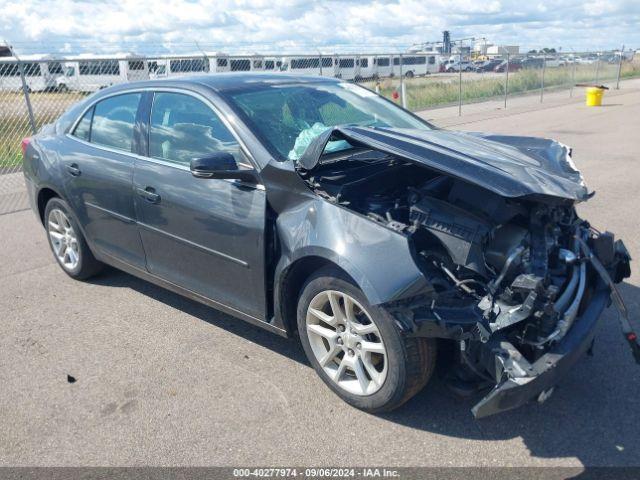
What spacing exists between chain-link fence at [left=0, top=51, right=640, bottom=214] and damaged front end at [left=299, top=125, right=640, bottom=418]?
1.91 metres

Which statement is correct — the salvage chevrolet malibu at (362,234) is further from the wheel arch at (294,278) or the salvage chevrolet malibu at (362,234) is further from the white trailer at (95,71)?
A: the white trailer at (95,71)

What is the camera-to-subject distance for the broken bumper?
268 centimetres

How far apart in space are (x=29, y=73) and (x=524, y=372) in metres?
10.9

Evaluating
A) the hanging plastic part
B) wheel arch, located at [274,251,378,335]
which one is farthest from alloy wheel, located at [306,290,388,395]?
the hanging plastic part

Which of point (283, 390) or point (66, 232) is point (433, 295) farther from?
point (66, 232)

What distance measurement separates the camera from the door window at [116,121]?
14.6 ft

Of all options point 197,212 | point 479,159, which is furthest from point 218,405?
point 479,159

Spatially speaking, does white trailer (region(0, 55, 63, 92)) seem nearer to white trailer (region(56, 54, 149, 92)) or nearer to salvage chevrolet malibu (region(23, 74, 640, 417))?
white trailer (region(56, 54, 149, 92))

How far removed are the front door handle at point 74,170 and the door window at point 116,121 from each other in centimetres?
24

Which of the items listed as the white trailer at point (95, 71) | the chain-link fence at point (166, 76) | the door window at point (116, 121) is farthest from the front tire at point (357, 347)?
the white trailer at point (95, 71)

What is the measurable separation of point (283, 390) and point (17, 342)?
2.06 m

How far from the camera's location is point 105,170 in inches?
178

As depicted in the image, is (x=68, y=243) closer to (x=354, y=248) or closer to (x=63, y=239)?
(x=63, y=239)

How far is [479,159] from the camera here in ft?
10.9
